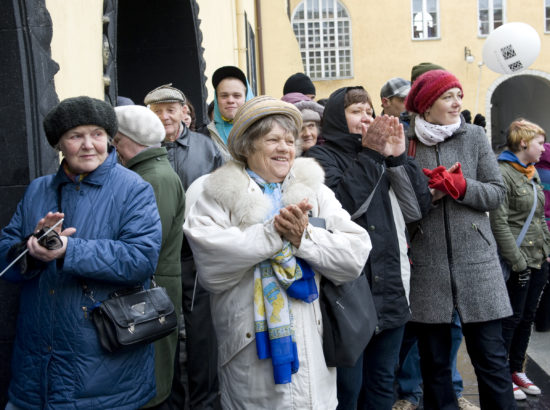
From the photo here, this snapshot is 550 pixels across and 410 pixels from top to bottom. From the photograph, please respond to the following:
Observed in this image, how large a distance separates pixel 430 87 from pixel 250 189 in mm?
1599

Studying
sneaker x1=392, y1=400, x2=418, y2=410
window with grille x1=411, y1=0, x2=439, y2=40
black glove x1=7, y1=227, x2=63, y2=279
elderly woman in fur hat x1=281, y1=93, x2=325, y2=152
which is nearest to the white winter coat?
black glove x1=7, y1=227, x2=63, y2=279

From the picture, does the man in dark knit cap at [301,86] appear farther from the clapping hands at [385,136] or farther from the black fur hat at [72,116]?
the black fur hat at [72,116]

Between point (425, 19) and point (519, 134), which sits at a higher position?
point (425, 19)

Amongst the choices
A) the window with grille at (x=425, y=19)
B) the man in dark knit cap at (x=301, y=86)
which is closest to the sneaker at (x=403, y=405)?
the man in dark knit cap at (x=301, y=86)

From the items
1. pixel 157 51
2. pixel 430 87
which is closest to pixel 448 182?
pixel 430 87

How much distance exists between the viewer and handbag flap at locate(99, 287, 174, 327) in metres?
2.46

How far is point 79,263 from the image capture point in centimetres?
238

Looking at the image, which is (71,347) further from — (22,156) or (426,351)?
(426,351)

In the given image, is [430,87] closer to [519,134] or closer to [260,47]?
[519,134]

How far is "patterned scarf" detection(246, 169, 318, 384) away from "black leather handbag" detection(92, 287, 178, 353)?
417mm

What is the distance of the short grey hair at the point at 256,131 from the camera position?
8.68ft

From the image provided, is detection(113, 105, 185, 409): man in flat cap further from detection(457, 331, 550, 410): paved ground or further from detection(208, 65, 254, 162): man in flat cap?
detection(457, 331, 550, 410): paved ground

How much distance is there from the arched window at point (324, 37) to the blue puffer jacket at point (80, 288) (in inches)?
1002

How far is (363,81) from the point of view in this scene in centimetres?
2694
